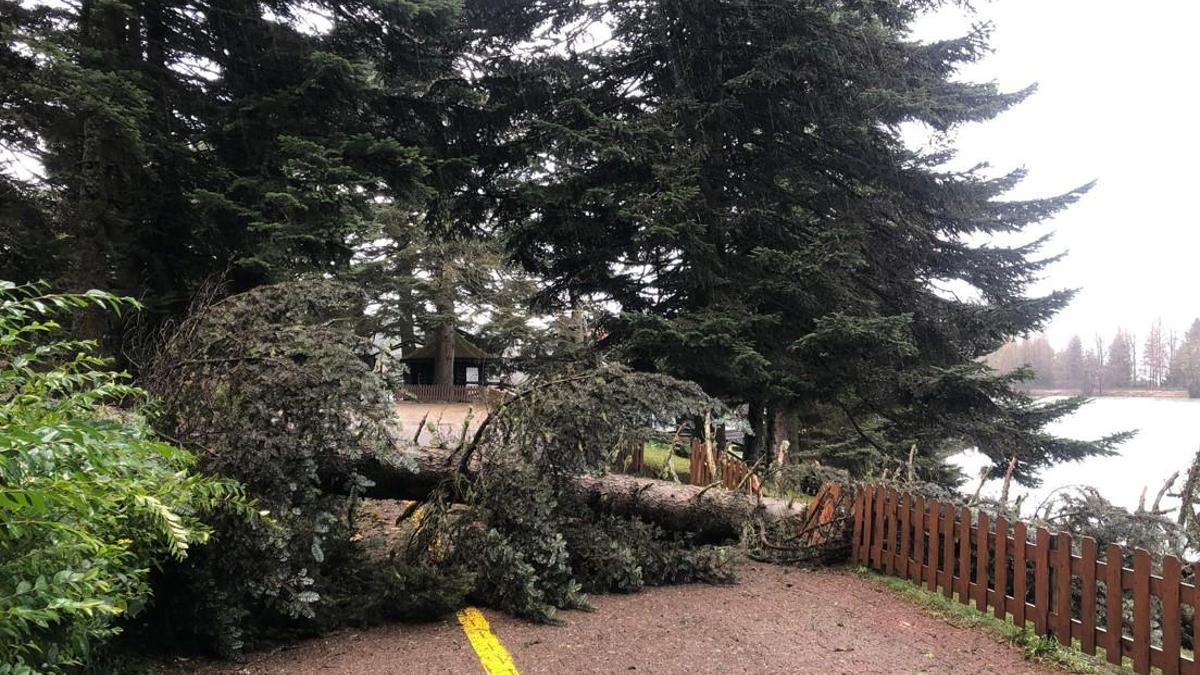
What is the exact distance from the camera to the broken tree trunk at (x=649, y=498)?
218 inches

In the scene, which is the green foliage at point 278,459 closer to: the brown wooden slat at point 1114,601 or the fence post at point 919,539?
the fence post at point 919,539

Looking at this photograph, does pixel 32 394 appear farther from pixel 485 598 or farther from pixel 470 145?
pixel 470 145

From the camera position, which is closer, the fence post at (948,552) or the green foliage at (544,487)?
→ the green foliage at (544,487)

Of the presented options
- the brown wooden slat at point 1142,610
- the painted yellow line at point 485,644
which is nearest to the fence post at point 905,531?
the brown wooden slat at point 1142,610

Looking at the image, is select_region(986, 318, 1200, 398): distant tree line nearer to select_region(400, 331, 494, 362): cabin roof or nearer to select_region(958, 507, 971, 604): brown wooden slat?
select_region(958, 507, 971, 604): brown wooden slat

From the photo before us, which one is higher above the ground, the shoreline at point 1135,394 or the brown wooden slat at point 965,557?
the shoreline at point 1135,394

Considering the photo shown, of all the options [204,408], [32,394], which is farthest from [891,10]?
[32,394]

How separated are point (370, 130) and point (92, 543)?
7.60m

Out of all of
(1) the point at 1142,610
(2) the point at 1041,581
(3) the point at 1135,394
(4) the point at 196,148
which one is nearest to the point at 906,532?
(2) the point at 1041,581

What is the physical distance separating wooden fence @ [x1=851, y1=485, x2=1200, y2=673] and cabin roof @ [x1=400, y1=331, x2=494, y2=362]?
3015cm

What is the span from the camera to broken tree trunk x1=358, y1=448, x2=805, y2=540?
18.2 ft

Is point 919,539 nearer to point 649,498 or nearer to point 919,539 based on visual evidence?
point 919,539

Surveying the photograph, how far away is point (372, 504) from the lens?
7.47 metres

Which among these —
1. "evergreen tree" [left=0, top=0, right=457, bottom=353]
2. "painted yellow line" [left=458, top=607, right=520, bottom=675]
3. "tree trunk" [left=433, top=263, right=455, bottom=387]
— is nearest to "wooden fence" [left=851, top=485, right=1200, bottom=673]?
"painted yellow line" [left=458, top=607, right=520, bottom=675]
